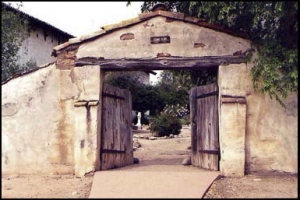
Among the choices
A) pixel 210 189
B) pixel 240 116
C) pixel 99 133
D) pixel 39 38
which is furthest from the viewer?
pixel 39 38

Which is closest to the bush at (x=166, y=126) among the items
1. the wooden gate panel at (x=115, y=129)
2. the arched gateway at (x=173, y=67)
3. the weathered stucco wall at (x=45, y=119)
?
the wooden gate panel at (x=115, y=129)

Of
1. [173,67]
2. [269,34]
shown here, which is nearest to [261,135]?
[269,34]

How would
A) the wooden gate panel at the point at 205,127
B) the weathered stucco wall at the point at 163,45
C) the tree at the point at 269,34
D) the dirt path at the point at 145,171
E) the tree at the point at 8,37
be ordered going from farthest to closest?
the tree at the point at 8,37, the wooden gate panel at the point at 205,127, the weathered stucco wall at the point at 163,45, the tree at the point at 269,34, the dirt path at the point at 145,171

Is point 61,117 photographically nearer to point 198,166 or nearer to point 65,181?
point 65,181

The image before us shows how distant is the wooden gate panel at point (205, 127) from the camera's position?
8297mm

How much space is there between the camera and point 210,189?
6688 mm

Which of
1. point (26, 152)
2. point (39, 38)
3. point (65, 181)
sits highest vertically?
point (39, 38)

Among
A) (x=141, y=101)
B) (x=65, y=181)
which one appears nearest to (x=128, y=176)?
(x=65, y=181)

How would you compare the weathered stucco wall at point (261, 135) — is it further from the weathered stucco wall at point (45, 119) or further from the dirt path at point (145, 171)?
the weathered stucco wall at point (45, 119)

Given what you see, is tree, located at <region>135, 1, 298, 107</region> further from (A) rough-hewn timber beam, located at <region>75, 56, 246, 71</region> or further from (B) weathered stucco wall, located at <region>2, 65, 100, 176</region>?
(B) weathered stucco wall, located at <region>2, 65, 100, 176</region>

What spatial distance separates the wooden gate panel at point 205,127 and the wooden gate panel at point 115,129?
1.54 metres

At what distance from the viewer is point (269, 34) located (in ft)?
26.2

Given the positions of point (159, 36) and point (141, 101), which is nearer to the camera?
point (159, 36)

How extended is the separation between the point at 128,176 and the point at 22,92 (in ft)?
9.55
